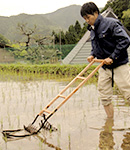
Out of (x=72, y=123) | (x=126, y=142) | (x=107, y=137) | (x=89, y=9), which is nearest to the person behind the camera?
(x=126, y=142)

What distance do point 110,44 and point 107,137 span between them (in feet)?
3.55

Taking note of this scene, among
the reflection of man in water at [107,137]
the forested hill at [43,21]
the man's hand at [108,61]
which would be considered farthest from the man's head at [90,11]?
the forested hill at [43,21]

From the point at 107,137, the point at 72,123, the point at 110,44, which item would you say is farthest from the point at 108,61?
the point at 72,123

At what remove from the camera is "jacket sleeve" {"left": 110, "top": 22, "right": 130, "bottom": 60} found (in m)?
2.85

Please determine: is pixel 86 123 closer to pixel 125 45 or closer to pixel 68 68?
pixel 125 45

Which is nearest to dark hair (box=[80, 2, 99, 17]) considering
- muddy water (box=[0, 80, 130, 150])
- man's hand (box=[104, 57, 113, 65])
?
man's hand (box=[104, 57, 113, 65])

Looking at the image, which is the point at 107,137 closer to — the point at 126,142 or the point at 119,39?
the point at 126,142

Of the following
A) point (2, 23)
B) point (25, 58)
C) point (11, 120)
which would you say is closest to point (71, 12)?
point (2, 23)

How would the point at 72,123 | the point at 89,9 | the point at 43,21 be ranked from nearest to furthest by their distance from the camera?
the point at 89,9
the point at 72,123
the point at 43,21

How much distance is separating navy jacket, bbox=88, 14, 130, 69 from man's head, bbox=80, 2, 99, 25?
0.20 feet

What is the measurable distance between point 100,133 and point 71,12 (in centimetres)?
17797

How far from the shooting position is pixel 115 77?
3094mm

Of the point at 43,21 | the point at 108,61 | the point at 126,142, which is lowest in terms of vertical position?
the point at 126,142

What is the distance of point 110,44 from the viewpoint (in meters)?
2.98
